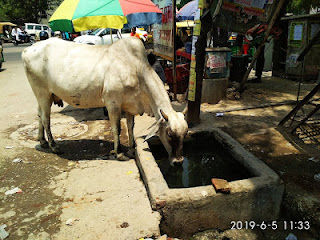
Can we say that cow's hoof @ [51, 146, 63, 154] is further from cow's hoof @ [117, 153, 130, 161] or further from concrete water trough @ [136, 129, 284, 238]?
concrete water trough @ [136, 129, 284, 238]

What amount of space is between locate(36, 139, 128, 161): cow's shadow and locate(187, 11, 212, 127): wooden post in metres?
1.73

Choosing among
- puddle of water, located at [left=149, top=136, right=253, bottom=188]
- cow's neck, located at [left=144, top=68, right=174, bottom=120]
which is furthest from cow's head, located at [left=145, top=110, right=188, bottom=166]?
puddle of water, located at [left=149, top=136, right=253, bottom=188]

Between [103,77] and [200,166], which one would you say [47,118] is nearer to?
[103,77]

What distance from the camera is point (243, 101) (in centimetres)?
786

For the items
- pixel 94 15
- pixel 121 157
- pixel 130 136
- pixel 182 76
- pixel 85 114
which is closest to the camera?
pixel 121 157

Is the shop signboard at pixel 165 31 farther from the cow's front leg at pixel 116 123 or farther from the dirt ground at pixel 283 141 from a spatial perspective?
the cow's front leg at pixel 116 123

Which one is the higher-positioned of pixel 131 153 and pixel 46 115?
pixel 46 115

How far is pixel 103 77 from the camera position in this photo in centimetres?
432

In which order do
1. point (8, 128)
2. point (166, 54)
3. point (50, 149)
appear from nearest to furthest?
point (50, 149), point (8, 128), point (166, 54)

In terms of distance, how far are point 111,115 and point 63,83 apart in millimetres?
1011

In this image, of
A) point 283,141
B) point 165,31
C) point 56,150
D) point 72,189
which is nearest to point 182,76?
point 165,31

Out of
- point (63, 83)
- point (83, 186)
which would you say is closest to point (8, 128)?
point (63, 83)

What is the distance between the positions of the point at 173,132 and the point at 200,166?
3.95 feet

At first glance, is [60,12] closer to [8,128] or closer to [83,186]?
[8,128]
